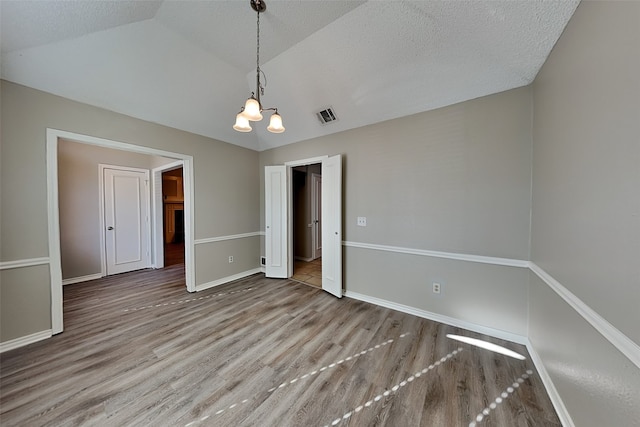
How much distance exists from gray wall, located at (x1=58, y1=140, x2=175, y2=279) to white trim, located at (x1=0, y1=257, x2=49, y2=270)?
6.65ft

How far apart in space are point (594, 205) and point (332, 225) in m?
2.47

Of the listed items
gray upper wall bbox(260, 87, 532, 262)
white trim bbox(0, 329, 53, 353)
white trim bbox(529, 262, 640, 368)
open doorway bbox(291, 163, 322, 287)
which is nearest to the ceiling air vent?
gray upper wall bbox(260, 87, 532, 262)

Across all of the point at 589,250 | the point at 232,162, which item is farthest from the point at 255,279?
the point at 589,250

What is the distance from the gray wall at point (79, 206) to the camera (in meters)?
3.55

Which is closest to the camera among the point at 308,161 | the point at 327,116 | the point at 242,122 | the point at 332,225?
the point at 242,122

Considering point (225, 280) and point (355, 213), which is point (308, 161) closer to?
point (355, 213)

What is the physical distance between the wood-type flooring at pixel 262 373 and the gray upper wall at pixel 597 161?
1013 mm

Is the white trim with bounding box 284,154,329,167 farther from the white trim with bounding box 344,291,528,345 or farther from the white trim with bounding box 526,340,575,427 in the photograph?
the white trim with bounding box 526,340,575,427

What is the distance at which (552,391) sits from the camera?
146cm

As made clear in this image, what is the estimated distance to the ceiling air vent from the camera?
2988 mm

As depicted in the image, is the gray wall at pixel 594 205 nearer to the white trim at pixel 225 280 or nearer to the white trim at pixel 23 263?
the white trim at pixel 225 280

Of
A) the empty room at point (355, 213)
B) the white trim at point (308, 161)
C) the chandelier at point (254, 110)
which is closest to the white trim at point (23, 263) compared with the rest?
the empty room at point (355, 213)

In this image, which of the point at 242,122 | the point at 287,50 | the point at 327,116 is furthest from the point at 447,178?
the point at 287,50

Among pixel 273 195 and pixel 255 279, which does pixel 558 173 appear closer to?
pixel 273 195
